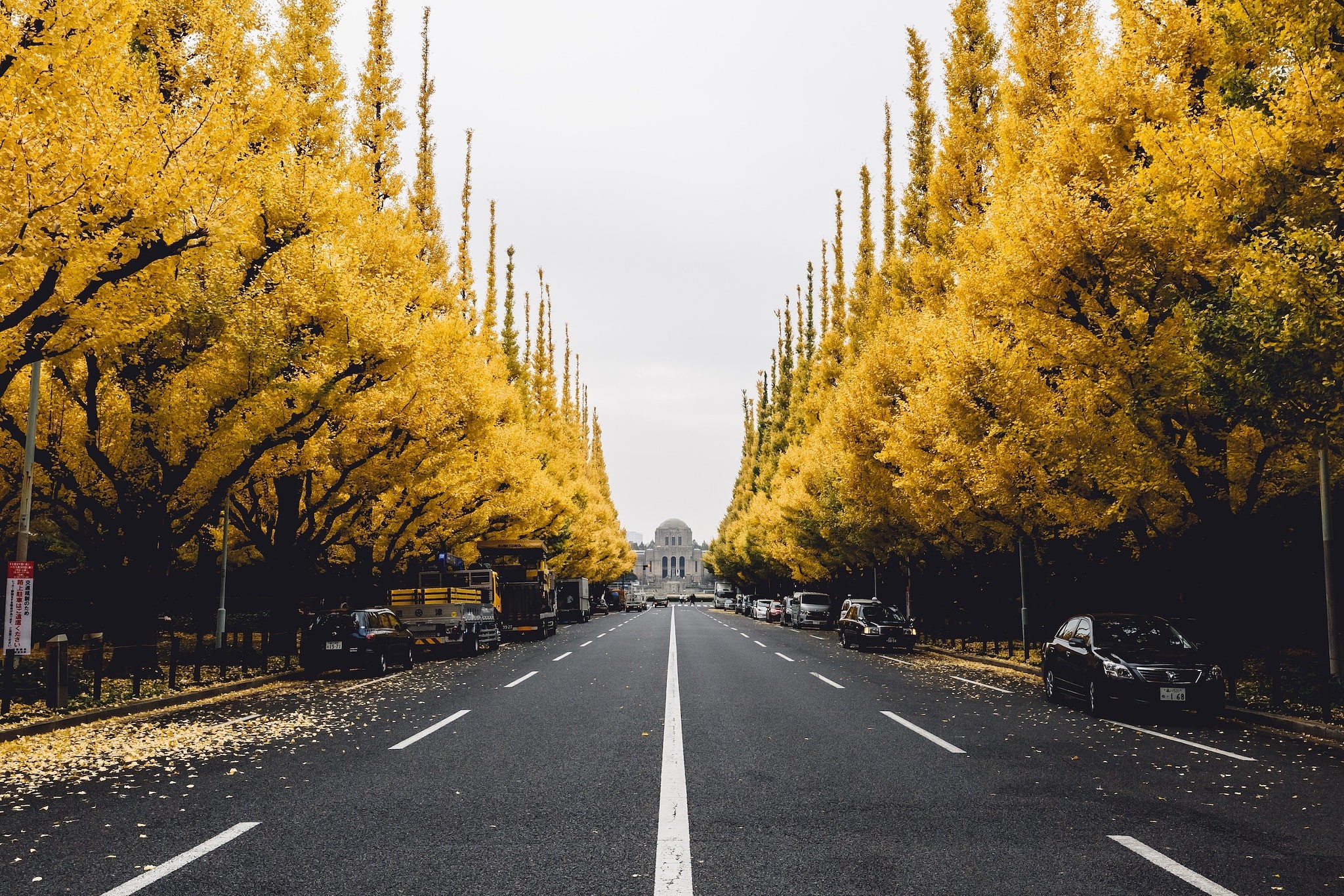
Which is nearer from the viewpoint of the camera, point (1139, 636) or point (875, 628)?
point (1139, 636)

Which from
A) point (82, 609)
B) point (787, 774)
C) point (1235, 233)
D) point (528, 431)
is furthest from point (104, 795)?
point (528, 431)

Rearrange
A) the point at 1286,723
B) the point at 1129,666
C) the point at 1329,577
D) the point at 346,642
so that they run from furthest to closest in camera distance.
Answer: the point at 346,642 → the point at 1329,577 → the point at 1129,666 → the point at 1286,723

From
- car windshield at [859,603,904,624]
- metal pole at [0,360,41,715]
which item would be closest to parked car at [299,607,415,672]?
metal pole at [0,360,41,715]

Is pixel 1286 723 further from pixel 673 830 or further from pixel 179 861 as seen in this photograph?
pixel 179 861

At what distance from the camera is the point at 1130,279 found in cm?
1430

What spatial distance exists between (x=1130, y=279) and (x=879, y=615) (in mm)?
15329

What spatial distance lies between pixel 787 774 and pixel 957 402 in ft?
43.8

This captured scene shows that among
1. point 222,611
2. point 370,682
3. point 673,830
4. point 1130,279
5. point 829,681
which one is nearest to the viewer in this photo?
point 673,830

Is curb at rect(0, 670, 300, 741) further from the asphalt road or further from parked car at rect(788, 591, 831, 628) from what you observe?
parked car at rect(788, 591, 831, 628)

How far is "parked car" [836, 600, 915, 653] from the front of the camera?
87.5 ft

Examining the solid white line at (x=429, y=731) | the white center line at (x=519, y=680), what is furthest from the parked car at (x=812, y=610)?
the solid white line at (x=429, y=731)

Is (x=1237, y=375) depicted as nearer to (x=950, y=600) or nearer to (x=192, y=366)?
(x=192, y=366)

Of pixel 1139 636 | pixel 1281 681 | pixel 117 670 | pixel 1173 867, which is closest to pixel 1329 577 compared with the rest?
pixel 1139 636

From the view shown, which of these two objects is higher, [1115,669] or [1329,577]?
[1329,577]
